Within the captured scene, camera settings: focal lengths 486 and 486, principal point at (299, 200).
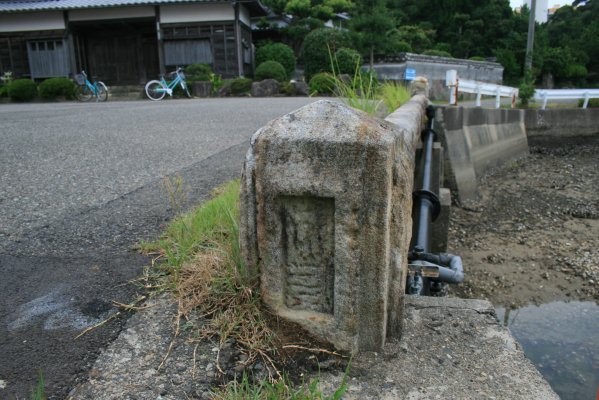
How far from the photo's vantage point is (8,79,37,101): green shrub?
698 inches

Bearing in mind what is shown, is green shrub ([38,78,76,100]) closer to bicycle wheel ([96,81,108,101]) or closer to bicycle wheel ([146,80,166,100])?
bicycle wheel ([96,81,108,101])

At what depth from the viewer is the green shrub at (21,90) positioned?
1772 centimetres

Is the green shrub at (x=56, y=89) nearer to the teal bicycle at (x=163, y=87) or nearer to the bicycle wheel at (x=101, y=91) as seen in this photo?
the bicycle wheel at (x=101, y=91)

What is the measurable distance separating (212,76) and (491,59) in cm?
1832

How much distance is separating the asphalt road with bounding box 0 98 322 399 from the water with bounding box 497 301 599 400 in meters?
2.48

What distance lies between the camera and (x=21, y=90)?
17.7m

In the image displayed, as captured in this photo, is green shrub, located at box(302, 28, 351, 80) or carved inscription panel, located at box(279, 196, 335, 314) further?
green shrub, located at box(302, 28, 351, 80)

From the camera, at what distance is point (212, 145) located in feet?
18.6

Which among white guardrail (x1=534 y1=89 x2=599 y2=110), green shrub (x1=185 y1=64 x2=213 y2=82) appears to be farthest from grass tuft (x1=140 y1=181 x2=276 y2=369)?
green shrub (x1=185 y1=64 x2=213 y2=82)

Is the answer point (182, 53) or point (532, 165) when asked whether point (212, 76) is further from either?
point (532, 165)

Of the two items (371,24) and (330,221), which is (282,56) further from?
(330,221)

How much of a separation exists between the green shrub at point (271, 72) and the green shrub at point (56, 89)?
7.03 m

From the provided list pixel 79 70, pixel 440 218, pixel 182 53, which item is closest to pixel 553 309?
pixel 440 218

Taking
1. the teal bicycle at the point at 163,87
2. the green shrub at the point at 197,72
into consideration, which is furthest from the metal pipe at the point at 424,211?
the green shrub at the point at 197,72
